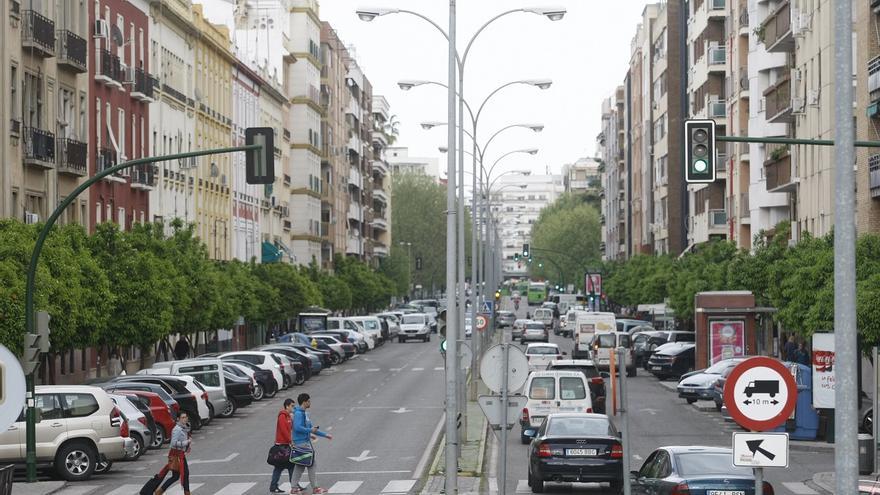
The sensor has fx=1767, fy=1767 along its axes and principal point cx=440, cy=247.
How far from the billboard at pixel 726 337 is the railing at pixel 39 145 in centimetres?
2217

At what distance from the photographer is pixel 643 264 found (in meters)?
113

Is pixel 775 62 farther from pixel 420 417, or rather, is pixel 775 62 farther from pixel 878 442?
pixel 878 442

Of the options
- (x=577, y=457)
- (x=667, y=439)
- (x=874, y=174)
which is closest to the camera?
(x=577, y=457)

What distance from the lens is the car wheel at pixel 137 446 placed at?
36.2 meters

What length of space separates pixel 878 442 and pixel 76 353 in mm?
36759

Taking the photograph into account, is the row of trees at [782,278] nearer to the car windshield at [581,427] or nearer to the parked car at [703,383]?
the parked car at [703,383]

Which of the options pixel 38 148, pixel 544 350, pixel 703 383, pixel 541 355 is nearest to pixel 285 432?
pixel 703 383

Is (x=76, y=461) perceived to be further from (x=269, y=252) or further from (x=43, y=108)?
(x=269, y=252)

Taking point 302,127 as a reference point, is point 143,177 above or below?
below

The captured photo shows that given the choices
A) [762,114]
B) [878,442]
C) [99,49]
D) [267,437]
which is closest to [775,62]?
[762,114]

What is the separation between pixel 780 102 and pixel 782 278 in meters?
15.7

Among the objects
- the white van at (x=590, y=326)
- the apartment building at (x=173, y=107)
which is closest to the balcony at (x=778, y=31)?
the white van at (x=590, y=326)

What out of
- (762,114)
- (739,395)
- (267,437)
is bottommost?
(267,437)

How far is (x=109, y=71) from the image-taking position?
65.5 meters
